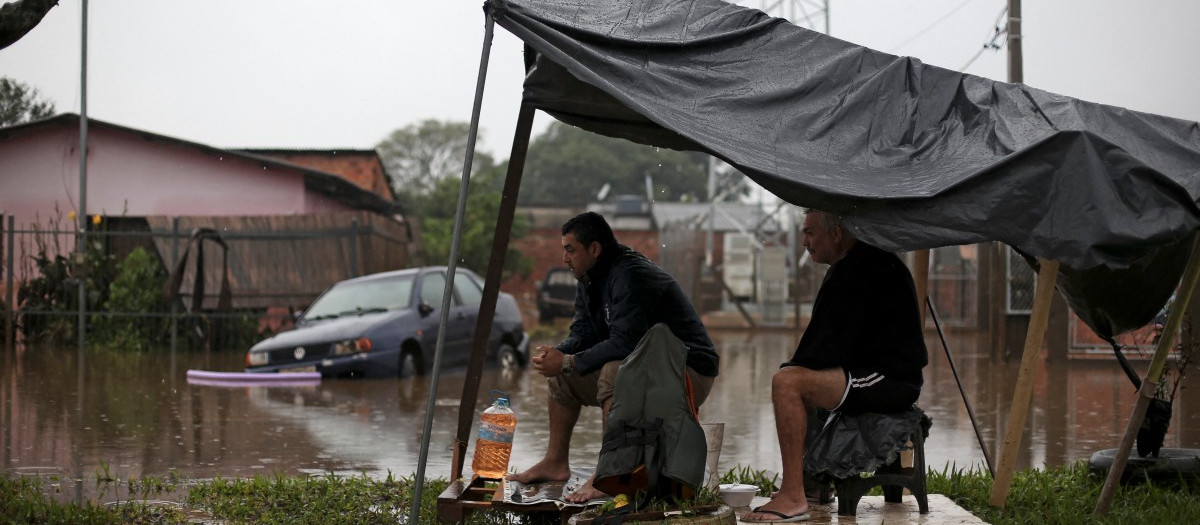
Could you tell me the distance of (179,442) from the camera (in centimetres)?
989

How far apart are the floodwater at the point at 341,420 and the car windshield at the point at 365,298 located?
1119 millimetres

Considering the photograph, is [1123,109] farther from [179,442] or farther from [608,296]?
[179,442]

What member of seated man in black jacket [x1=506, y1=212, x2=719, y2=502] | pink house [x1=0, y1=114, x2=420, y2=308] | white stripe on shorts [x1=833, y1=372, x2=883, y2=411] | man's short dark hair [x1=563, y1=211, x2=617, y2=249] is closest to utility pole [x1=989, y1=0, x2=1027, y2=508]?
white stripe on shorts [x1=833, y1=372, x2=883, y2=411]

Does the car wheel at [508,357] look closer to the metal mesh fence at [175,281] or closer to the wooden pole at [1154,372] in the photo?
the metal mesh fence at [175,281]

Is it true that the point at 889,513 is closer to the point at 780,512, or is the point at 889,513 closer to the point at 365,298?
the point at 780,512

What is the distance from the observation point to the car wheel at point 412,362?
15570mm

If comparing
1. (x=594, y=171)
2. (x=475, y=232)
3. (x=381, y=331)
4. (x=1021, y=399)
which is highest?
(x=594, y=171)

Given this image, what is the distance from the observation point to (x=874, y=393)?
591 cm

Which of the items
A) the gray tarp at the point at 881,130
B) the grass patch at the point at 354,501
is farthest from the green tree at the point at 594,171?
the gray tarp at the point at 881,130

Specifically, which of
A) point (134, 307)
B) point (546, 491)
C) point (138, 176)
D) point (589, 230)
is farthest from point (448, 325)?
point (138, 176)

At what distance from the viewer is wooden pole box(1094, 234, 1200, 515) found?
618cm

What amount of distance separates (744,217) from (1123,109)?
43.5 metres

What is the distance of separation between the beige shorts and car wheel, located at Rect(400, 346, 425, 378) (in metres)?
9.06

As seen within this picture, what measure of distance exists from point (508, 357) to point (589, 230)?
11.1m
